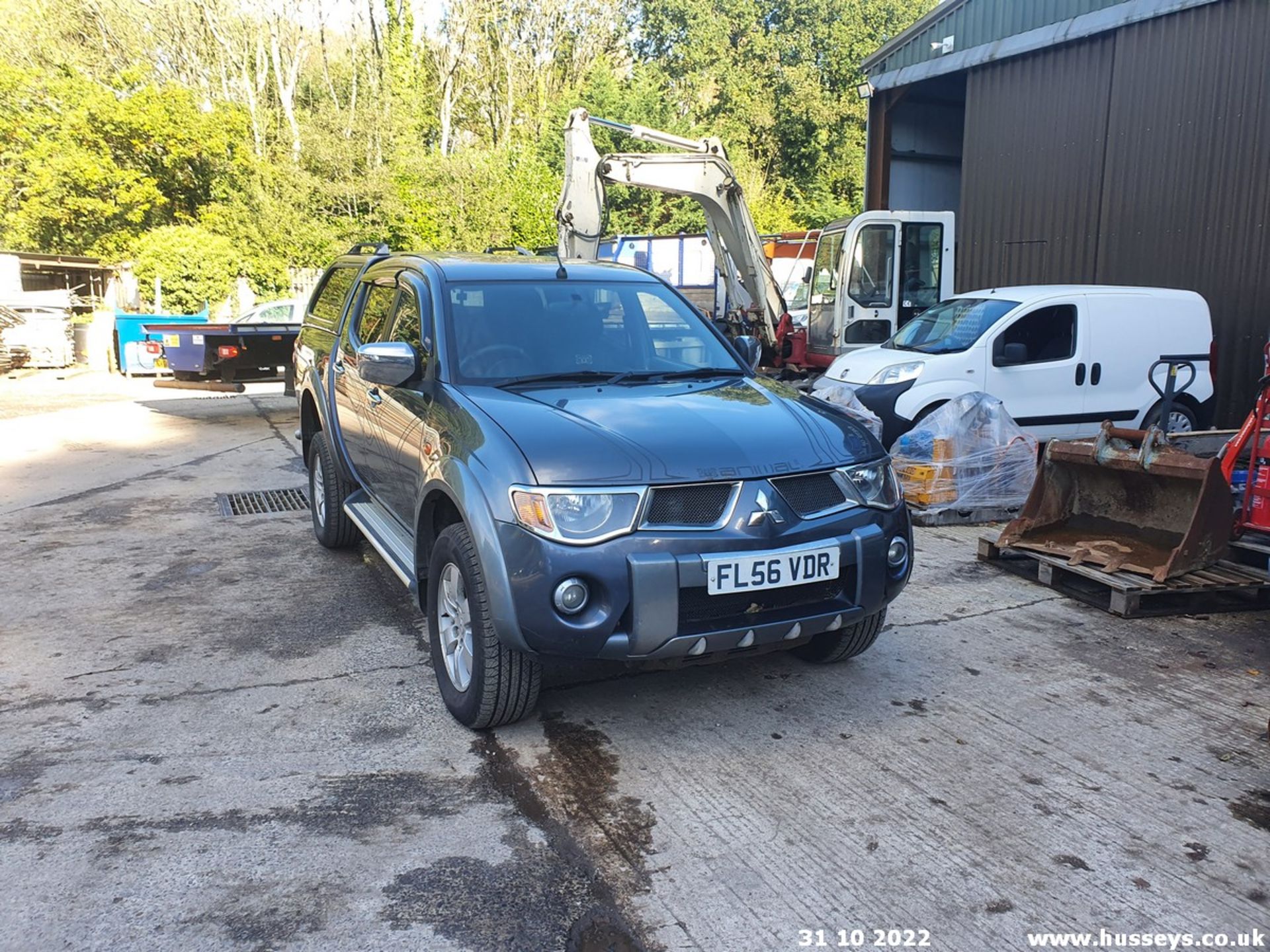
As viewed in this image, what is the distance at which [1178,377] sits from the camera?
9.37m

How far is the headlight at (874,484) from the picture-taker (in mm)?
3936

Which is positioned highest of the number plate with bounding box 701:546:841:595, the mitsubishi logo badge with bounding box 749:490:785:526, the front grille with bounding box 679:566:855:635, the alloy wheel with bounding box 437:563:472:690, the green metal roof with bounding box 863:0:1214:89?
the green metal roof with bounding box 863:0:1214:89

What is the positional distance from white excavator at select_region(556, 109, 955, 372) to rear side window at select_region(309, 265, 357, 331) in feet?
20.7

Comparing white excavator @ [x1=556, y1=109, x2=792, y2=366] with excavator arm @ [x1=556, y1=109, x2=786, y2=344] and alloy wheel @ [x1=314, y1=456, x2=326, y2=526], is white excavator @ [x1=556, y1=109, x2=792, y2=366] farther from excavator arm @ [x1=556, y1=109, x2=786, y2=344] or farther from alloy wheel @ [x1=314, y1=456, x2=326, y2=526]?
alloy wheel @ [x1=314, y1=456, x2=326, y2=526]

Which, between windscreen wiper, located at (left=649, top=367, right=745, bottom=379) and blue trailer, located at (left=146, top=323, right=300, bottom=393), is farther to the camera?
blue trailer, located at (left=146, top=323, right=300, bottom=393)

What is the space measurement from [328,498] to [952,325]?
230 inches

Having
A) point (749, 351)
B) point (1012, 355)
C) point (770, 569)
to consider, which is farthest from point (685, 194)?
point (770, 569)

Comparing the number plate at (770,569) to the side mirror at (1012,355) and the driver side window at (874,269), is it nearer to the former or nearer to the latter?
the side mirror at (1012,355)

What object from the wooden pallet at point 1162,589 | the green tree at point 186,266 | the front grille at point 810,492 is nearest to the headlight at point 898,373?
the wooden pallet at point 1162,589

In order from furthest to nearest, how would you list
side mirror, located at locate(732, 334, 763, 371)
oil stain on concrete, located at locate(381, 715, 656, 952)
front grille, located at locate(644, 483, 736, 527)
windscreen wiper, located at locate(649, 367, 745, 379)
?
side mirror, located at locate(732, 334, 763, 371) < windscreen wiper, located at locate(649, 367, 745, 379) < front grille, located at locate(644, 483, 736, 527) < oil stain on concrete, located at locate(381, 715, 656, 952)

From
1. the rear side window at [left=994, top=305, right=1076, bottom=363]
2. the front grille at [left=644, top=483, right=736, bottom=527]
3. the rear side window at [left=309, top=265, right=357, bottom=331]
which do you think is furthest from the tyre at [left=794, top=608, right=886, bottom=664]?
the rear side window at [left=994, top=305, right=1076, bottom=363]

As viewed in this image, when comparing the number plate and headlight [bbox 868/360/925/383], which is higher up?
headlight [bbox 868/360/925/383]

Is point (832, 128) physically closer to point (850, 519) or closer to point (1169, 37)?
point (1169, 37)

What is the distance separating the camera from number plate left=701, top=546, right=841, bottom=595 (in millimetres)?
3523
